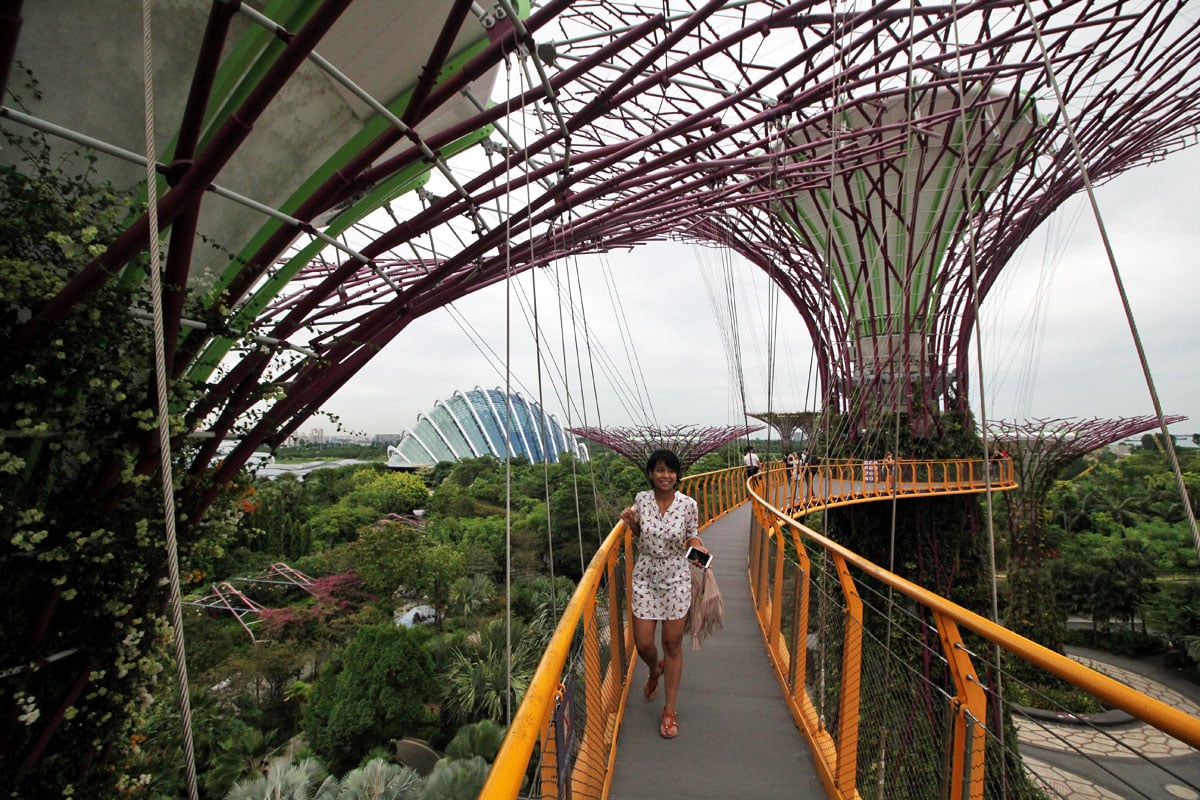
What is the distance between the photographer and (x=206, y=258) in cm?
580

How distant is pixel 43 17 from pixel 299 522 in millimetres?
34672

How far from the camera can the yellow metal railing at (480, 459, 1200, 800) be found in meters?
1.38

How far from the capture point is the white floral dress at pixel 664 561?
122 inches

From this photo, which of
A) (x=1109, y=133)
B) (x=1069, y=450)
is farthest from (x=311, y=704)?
(x=1069, y=450)

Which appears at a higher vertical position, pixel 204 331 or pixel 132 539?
pixel 204 331

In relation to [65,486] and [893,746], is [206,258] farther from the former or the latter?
[893,746]

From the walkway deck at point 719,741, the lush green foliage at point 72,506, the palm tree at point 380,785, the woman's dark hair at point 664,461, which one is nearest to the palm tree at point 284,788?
the palm tree at point 380,785

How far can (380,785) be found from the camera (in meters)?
9.65

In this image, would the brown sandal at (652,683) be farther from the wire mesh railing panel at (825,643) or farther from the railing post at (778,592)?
the railing post at (778,592)

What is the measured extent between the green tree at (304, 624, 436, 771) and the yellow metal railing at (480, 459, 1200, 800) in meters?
12.4

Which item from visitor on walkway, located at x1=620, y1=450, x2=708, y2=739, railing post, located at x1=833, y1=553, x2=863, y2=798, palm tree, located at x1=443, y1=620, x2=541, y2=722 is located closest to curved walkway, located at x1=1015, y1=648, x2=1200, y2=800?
railing post, located at x1=833, y1=553, x2=863, y2=798

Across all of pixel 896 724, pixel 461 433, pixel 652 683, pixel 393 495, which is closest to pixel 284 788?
pixel 652 683

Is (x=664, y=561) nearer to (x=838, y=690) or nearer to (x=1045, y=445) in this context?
(x=838, y=690)

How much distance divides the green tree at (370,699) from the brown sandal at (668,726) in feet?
43.6
